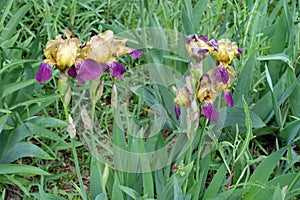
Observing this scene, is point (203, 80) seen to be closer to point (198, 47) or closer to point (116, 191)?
point (198, 47)

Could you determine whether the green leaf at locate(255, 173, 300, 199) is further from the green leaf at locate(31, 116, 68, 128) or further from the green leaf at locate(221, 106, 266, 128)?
the green leaf at locate(31, 116, 68, 128)

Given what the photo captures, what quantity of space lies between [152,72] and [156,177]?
26.6 inches

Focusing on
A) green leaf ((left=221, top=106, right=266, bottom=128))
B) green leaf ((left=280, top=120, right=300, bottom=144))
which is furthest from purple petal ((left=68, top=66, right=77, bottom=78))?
green leaf ((left=280, top=120, right=300, bottom=144))

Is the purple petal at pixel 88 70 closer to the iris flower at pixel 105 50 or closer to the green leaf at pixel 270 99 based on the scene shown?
the iris flower at pixel 105 50

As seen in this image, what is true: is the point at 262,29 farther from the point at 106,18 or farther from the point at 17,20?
the point at 17,20

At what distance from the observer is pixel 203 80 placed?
141cm

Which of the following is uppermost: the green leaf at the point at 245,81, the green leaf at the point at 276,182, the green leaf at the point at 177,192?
the green leaf at the point at 245,81

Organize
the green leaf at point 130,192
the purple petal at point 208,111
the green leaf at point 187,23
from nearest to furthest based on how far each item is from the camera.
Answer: the purple petal at point 208,111
the green leaf at point 130,192
the green leaf at point 187,23

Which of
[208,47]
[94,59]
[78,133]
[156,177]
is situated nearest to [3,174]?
[78,133]

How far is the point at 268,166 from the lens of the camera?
169 cm

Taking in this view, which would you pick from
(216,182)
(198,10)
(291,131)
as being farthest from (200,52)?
(198,10)

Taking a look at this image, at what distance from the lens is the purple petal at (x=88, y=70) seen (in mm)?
1305

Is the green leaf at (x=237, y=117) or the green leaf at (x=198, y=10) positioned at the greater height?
the green leaf at (x=198, y=10)

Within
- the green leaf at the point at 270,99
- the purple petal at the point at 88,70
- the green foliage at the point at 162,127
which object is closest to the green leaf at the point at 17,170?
the green foliage at the point at 162,127
